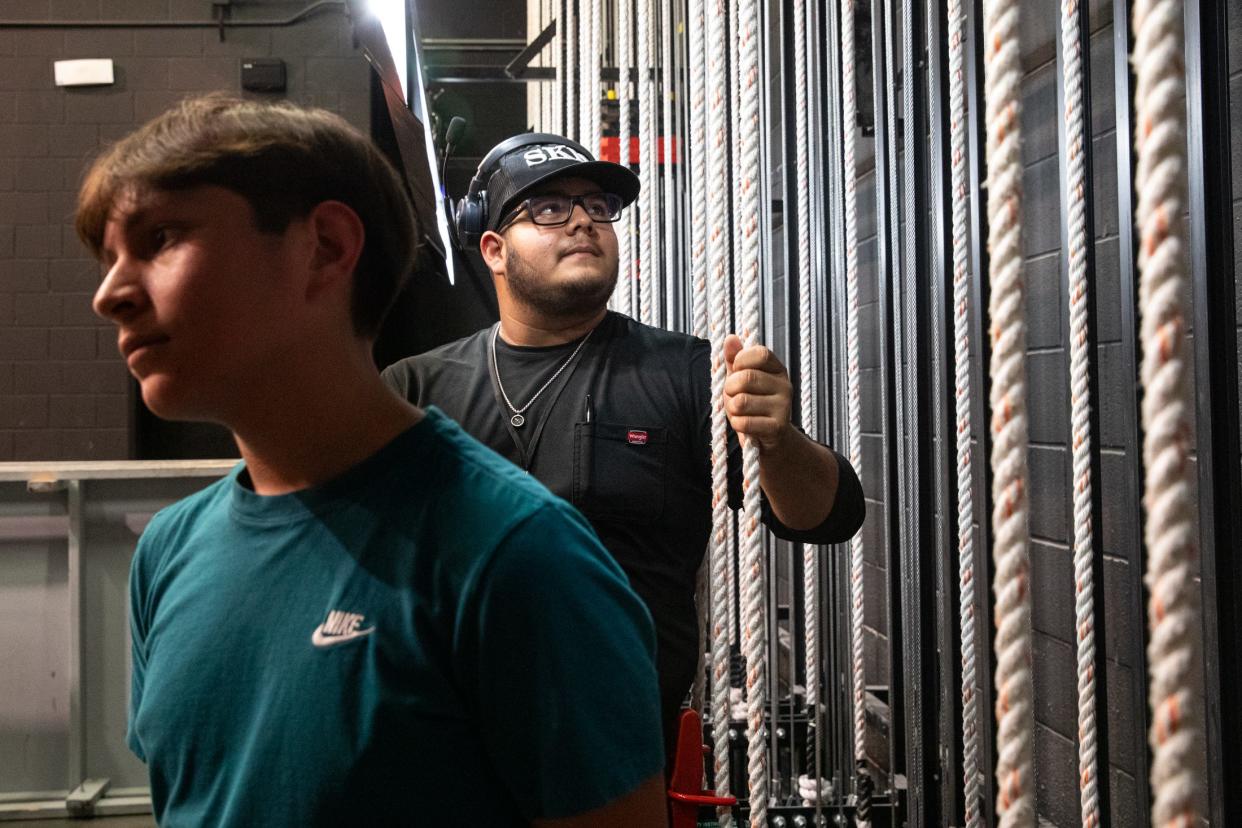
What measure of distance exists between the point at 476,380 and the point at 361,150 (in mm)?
978

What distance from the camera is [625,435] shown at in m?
1.72

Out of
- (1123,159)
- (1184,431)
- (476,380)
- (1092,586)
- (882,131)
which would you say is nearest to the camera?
(1184,431)

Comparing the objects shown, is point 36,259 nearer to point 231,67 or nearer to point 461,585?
Answer: point 231,67

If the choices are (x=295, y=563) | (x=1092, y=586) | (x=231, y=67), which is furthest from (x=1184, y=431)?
(x=231, y=67)

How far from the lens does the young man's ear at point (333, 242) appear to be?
32.9 inches

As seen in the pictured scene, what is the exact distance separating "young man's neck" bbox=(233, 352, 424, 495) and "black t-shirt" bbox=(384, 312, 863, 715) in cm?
84

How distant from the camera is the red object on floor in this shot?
1.48m

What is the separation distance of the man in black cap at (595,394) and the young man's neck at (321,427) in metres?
0.74

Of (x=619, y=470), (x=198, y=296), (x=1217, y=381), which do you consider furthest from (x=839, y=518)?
(x=198, y=296)

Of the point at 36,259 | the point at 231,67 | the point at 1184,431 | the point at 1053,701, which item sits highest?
Answer: the point at 231,67

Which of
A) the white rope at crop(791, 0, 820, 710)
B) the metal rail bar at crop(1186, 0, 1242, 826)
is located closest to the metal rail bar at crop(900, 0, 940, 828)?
the white rope at crop(791, 0, 820, 710)

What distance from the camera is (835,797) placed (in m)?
2.42

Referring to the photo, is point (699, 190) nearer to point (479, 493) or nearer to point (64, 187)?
point (479, 493)

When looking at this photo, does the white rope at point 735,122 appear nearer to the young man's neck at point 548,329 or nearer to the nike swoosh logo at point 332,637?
the young man's neck at point 548,329
